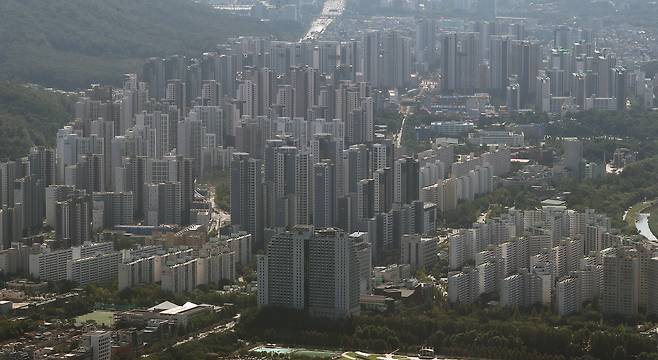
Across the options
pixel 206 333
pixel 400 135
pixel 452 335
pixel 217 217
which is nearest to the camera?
pixel 452 335

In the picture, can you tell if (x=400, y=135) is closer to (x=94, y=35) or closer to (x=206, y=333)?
(x=94, y=35)

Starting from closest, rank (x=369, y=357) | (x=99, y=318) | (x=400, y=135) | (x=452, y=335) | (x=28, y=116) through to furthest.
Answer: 1. (x=369, y=357)
2. (x=452, y=335)
3. (x=99, y=318)
4. (x=28, y=116)
5. (x=400, y=135)

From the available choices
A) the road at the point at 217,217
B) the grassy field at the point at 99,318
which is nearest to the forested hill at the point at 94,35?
the road at the point at 217,217

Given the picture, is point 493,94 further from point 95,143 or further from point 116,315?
point 116,315

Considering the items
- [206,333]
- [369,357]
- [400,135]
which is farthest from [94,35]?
[369,357]

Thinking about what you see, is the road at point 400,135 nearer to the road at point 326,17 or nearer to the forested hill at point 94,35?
the forested hill at point 94,35

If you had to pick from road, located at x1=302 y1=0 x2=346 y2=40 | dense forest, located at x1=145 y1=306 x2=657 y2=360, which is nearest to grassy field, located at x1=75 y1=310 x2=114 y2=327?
dense forest, located at x1=145 y1=306 x2=657 y2=360

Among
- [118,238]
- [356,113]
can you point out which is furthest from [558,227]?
[356,113]

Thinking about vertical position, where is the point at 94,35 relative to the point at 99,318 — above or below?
above
